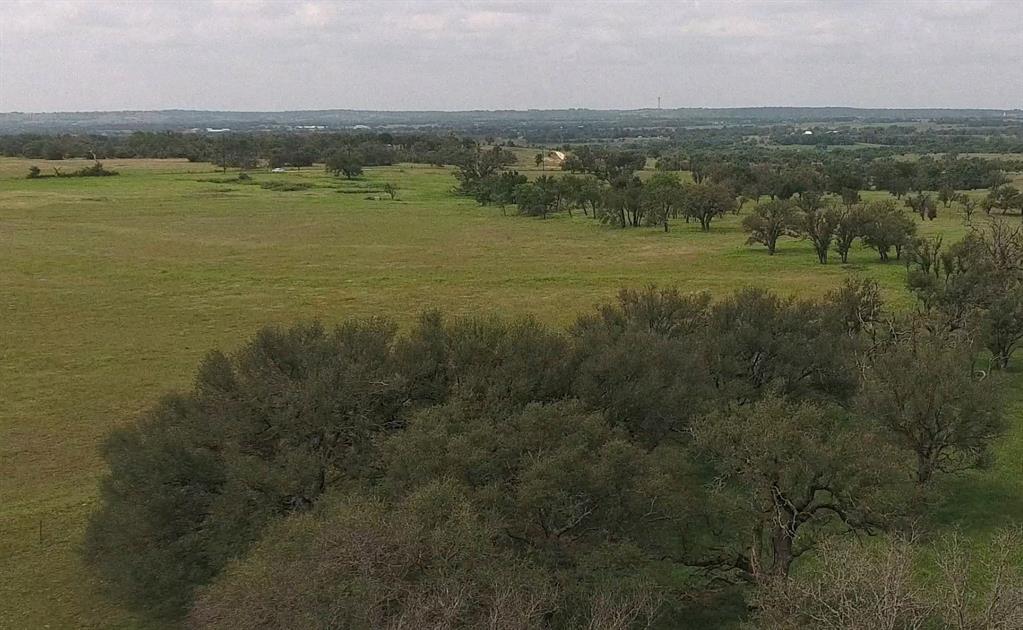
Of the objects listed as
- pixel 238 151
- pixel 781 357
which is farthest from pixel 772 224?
pixel 238 151

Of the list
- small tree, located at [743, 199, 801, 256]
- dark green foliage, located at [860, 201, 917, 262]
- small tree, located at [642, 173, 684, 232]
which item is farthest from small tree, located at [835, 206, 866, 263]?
small tree, located at [642, 173, 684, 232]

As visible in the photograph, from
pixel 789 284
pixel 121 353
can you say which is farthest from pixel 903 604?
pixel 789 284

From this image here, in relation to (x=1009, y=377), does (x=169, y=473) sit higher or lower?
higher

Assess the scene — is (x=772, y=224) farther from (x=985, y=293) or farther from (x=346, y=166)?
(x=346, y=166)

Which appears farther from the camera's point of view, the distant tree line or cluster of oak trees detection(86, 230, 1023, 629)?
the distant tree line

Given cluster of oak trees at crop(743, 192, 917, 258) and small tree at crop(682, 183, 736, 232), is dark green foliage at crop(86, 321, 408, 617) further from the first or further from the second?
small tree at crop(682, 183, 736, 232)

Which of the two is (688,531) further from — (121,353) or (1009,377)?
(121,353)
